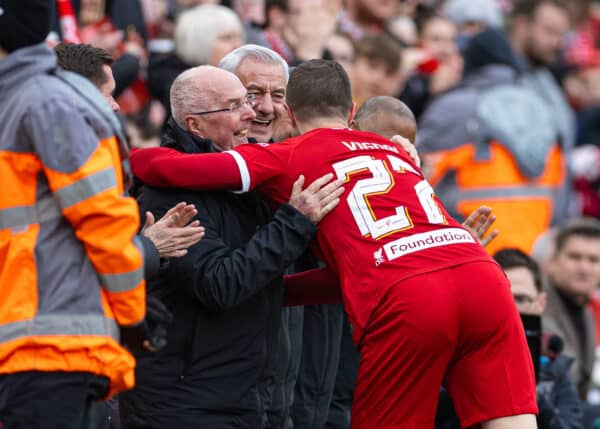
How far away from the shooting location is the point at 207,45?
8.16 metres

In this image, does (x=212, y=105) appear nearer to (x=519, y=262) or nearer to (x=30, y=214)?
(x=30, y=214)

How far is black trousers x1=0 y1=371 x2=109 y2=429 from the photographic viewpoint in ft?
14.2

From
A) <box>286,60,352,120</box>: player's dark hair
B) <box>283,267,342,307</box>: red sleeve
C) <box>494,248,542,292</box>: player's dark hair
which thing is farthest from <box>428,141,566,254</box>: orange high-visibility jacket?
<box>286,60,352,120</box>: player's dark hair

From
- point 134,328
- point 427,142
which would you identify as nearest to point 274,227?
point 134,328

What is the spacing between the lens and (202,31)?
8.15 meters

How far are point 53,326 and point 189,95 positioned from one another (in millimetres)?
Result: 1560

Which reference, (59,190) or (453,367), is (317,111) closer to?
(453,367)

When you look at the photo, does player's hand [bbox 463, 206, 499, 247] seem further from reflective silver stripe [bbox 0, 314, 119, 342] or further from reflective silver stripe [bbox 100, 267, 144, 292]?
reflective silver stripe [bbox 0, 314, 119, 342]

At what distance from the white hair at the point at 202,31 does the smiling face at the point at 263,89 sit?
190 cm

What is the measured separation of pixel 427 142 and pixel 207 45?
8.70ft

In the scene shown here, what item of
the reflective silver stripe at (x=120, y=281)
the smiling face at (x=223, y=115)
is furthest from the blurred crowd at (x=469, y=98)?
the reflective silver stripe at (x=120, y=281)

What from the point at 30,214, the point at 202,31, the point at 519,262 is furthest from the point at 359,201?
the point at 202,31

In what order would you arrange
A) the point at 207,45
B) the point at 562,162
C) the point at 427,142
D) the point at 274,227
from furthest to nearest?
1. the point at 562,162
2. the point at 427,142
3. the point at 207,45
4. the point at 274,227

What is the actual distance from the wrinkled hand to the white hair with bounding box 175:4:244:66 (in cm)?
307
